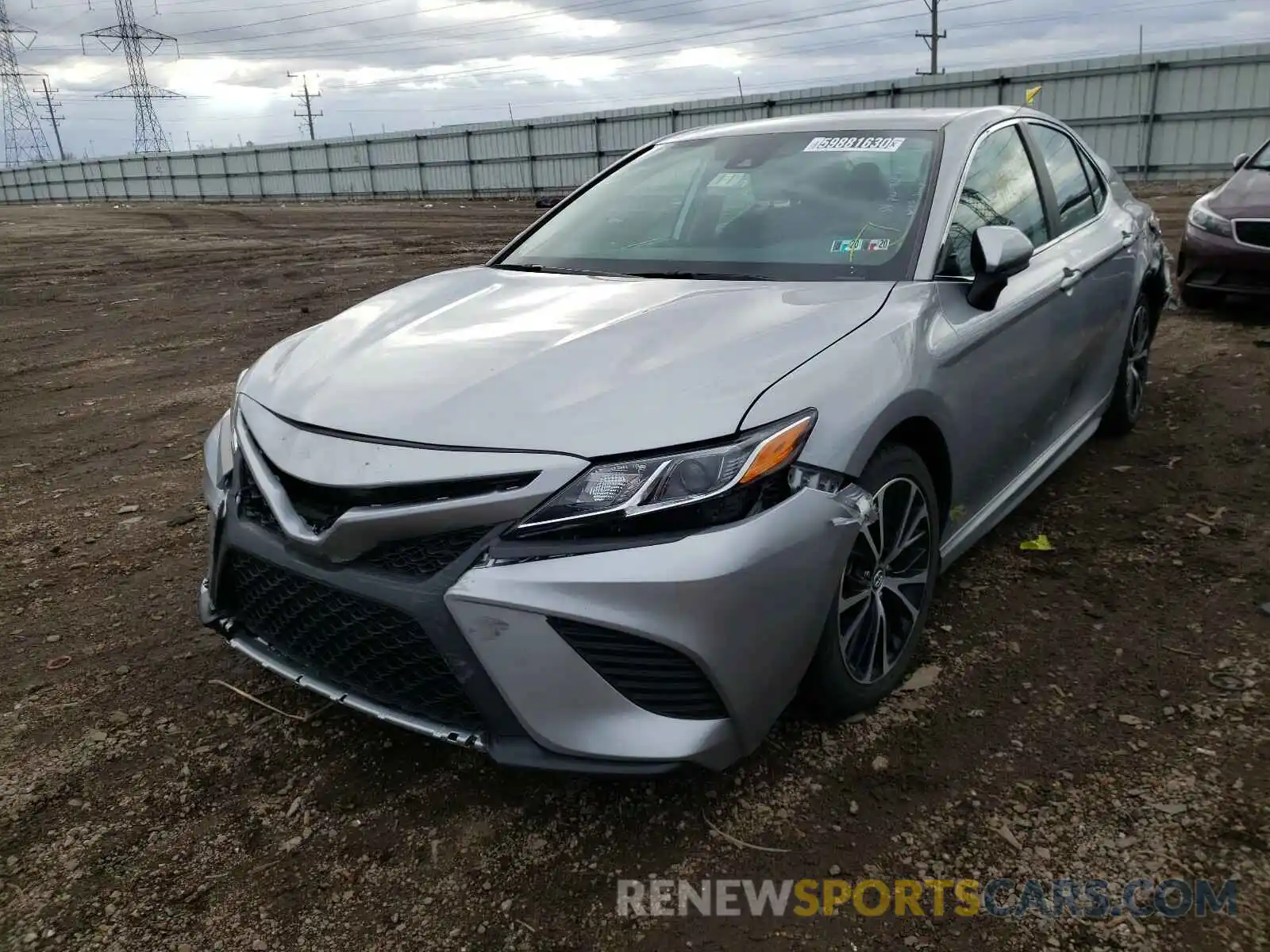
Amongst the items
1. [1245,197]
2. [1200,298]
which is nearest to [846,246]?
[1245,197]

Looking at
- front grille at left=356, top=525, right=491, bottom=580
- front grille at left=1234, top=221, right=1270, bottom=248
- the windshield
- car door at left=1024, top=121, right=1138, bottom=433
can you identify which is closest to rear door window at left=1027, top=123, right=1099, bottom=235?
car door at left=1024, top=121, right=1138, bottom=433

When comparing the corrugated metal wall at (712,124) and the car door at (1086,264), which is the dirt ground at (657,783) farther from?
the corrugated metal wall at (712,124)

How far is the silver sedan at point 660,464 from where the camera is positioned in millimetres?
1960

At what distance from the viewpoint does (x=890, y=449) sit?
7.98ft

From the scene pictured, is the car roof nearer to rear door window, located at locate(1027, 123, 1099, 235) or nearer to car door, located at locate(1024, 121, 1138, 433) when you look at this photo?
rear door window, located at locate(1027, 123, 1099, 235)

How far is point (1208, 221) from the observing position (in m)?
7.06

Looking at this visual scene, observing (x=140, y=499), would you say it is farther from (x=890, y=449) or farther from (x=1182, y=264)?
(x=1182, y=264)

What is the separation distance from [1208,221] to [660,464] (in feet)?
22.3

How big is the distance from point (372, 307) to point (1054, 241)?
8.35 ft

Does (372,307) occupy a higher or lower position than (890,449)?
higher

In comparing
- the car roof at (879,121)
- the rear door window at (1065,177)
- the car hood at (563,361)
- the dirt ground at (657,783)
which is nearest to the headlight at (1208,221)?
the rear door window at (1065,177)

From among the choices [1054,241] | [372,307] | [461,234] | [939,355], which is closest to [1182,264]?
[1054,241]

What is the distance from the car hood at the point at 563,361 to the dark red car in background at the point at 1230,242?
5.56m

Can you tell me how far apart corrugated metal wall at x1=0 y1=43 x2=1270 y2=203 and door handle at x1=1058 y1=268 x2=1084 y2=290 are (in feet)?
32.1
